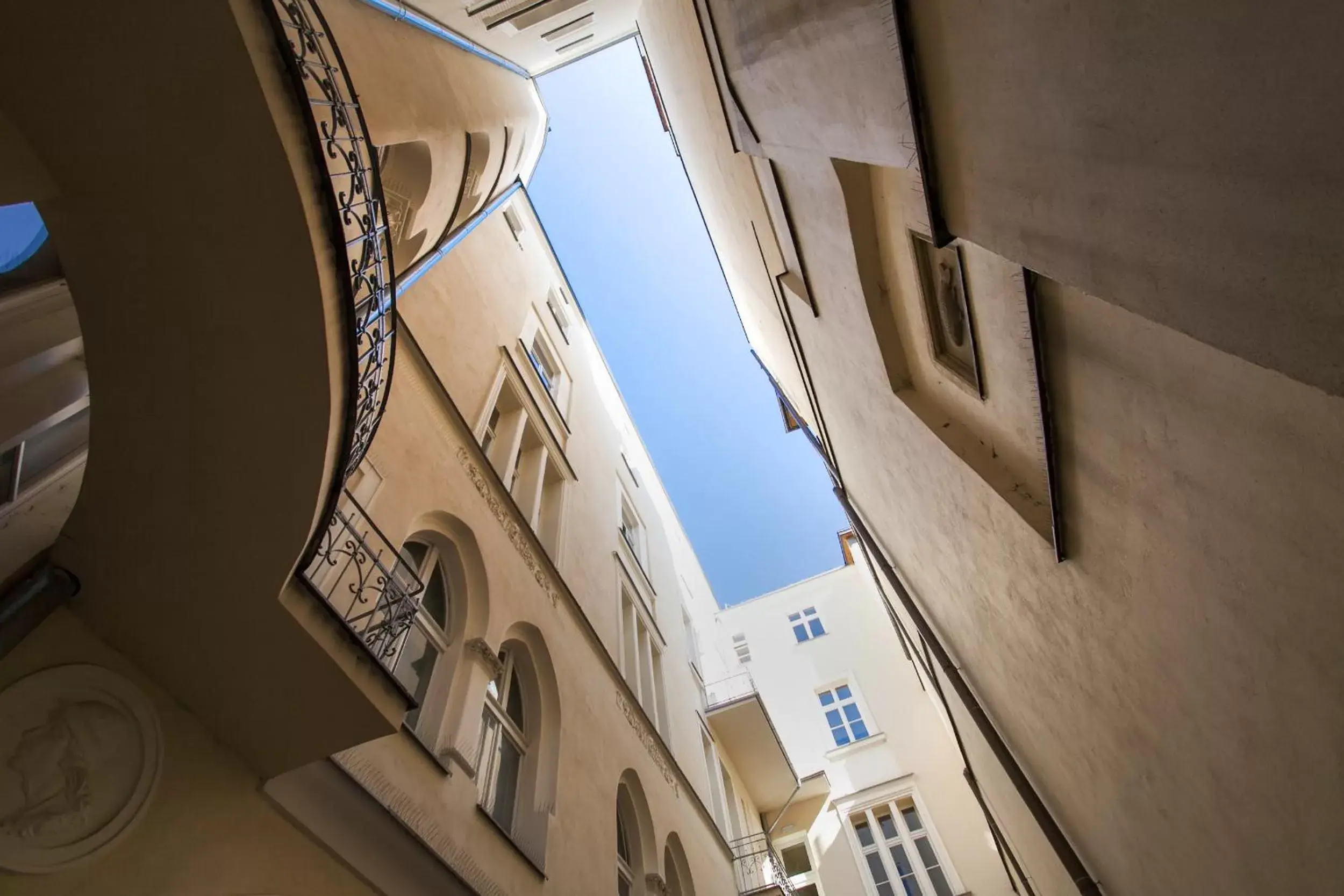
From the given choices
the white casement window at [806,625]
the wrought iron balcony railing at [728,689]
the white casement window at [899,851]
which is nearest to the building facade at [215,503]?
the white casement window at [899,851]

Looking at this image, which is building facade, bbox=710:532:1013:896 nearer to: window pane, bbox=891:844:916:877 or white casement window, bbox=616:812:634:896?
window pane, bbox=891:844:916:877

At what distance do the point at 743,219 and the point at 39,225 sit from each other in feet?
29.4

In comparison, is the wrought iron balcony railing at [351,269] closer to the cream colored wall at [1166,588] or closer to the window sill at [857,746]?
the cream colored wall at [1166,588]

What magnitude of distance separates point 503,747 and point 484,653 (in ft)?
3.49

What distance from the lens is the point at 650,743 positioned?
34.3ft

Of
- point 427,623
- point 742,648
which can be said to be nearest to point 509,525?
point 427,623

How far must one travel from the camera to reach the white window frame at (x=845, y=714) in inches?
779

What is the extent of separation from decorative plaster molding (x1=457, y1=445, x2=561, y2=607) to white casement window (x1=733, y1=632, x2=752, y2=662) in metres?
17.0

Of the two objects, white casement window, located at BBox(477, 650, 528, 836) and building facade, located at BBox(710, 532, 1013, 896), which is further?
building facade, located at BBox(710, 532, 1013, 896)

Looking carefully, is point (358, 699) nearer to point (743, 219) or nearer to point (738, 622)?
point (743, 219)

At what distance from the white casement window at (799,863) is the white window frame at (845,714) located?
300 centimetres

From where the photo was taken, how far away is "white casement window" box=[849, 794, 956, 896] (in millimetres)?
15539

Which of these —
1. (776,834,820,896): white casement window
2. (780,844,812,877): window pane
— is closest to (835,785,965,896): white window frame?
(776,834,820,896): white casement window

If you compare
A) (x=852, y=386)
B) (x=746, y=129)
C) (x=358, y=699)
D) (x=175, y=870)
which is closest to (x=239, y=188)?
(x=358, y=699)
